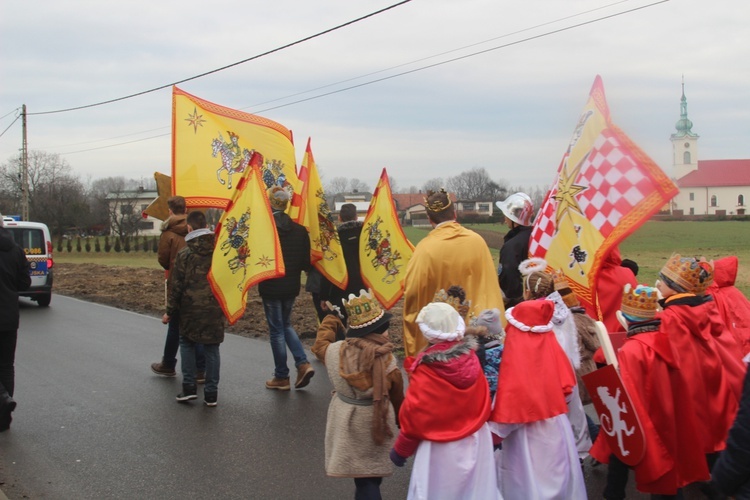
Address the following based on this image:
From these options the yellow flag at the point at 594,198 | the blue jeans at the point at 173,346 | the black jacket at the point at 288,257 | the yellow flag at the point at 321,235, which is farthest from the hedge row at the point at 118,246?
the yellow flag at the point at 594,198

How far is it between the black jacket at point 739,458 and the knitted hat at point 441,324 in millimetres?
1544

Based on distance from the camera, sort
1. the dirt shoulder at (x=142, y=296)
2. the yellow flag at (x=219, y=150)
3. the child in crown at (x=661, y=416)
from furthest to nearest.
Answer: the dirt shoulder at (x=142, y=296)
the yellow flag at (x=219, y=150)
the child in crown at (x=661, y=416)

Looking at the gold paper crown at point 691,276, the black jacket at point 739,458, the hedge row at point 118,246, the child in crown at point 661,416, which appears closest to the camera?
the black jacket at point 739,458

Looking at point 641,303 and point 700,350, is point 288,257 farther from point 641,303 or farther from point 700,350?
point 700,350

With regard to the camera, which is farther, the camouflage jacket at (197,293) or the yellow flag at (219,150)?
Answer: the yellow flag at (219,150)

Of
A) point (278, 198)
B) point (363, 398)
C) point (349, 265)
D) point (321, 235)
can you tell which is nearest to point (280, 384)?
point (349, 265)

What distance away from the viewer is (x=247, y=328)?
12.2 metres

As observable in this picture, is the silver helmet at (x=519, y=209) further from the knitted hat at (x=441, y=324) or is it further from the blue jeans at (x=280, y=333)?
the knitted hat at (x=441, y=324)

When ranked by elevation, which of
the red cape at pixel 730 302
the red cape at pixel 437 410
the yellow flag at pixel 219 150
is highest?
the yellow flag at pixel 219 150

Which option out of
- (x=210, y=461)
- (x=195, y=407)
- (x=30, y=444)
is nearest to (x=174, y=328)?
(x=195, y=407)

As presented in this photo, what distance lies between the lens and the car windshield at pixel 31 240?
16.7m

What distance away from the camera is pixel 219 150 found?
818 centimetres

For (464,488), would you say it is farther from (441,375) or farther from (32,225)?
(32,225)

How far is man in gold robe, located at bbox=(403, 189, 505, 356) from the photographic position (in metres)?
5.16
